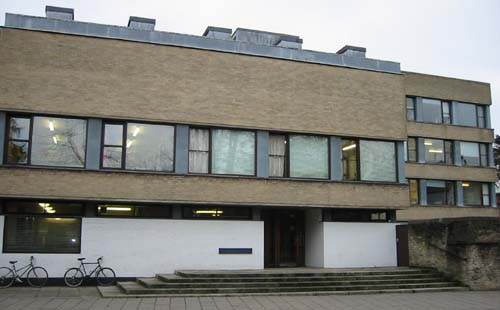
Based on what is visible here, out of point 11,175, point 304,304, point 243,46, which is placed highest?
point 243,46

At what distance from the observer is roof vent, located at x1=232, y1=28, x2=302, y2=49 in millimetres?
23875

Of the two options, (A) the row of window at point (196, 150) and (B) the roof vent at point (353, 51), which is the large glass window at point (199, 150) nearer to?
(A) the row of window at point (196, 150)

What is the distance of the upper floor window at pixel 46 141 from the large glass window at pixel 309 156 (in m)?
8.22

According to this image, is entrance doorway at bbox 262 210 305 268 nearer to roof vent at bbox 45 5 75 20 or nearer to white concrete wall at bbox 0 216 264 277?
white concrete wall at bbox 0 216 264 277

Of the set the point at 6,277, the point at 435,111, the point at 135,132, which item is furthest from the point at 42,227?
the point at 435,111

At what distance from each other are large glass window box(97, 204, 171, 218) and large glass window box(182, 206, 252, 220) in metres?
0.80

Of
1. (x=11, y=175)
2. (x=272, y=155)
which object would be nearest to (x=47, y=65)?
(x=11, y=175)

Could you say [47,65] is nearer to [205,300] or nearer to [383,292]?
[205,300]

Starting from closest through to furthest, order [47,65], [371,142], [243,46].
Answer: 1. [47,65]
2. [243,46]
3. [371,142]

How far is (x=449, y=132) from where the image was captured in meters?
39.6

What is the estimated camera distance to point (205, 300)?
16.5 meters

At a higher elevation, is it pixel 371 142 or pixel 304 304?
pixel 371 142

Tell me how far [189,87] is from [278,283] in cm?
801

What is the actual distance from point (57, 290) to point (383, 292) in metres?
11.0
